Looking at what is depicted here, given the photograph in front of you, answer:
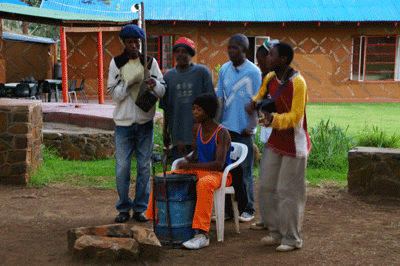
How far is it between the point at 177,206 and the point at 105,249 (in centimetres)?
67

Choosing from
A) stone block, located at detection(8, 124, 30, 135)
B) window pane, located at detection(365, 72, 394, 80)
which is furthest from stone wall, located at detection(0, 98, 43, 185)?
window pane, located at detection(365, 72, 394, 80)

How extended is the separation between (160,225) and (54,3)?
15.1m

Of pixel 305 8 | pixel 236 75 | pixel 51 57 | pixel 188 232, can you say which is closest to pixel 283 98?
pixel 236 75

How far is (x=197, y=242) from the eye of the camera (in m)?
3.77

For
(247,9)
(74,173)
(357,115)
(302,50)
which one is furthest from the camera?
(302,50)

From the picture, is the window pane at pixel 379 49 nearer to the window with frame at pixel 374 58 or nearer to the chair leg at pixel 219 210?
the window with frame at pixel 374 58

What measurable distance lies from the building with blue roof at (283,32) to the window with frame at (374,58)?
4cm

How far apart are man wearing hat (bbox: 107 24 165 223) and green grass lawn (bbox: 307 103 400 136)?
249 inches

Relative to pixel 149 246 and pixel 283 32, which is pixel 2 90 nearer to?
pixel 149 246

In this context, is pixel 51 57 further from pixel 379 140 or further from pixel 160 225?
pixel 160 225

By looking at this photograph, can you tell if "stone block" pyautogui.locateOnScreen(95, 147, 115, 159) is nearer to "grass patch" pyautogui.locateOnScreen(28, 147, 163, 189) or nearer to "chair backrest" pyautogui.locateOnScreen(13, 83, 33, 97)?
"grass patch" pyautogui.locateOnScreen(28, 147, 163, 189)

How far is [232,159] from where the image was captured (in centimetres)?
439

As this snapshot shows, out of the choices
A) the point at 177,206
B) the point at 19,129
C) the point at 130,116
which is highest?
the point at 130,116

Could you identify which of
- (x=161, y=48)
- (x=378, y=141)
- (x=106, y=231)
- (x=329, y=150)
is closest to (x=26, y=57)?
(x=161, y=48)
